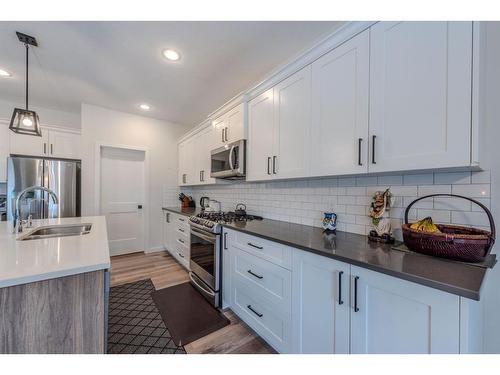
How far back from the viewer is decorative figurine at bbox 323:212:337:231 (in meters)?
1.70

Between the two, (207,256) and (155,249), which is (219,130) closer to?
(207,256)

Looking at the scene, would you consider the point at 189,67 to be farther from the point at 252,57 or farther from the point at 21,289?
the point at 21,289

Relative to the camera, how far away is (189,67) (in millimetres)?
2254

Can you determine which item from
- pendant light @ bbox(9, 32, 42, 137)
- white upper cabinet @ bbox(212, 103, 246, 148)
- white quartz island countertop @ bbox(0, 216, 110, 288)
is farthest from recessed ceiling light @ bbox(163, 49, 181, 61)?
white quartz island countertop @ bbox(0, 216, 110, 288)

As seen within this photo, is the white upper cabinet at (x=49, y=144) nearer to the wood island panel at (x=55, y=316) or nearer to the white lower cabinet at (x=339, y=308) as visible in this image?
the wood island panel at (x=55, y=316)

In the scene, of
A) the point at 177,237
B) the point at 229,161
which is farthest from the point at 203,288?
the point at 229,161

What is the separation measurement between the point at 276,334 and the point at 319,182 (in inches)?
49.9

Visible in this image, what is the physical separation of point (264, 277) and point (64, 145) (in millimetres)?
3971

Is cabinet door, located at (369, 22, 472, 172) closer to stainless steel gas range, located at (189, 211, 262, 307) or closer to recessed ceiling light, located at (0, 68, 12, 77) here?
stainless steel gas range, located at (189, 211, 262, 307)

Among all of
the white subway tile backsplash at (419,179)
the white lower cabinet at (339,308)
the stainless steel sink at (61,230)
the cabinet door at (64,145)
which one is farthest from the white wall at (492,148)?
the cabinet door at (64,145)

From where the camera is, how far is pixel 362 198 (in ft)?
5.24

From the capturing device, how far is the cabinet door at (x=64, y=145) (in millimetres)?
3324

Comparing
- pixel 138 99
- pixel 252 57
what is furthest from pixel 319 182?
pixel 138 99

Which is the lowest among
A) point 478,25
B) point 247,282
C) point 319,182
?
point 247,282
